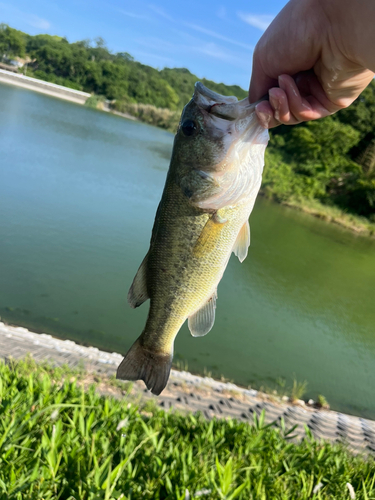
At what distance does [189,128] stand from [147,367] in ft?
3.41

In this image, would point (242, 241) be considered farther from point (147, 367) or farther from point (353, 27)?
point (353, 27)

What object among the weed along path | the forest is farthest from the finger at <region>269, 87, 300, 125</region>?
the forest

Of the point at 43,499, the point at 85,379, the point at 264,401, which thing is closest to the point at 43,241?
the point at 85,379

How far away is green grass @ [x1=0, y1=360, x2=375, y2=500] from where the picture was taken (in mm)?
2049

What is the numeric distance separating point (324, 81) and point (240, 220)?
677 mm

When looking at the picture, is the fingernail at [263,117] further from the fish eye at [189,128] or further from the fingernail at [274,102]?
the fish eye at [189,128]

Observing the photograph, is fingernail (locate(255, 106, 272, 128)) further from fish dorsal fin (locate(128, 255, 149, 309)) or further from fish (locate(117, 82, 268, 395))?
fish dorsal fin (locate(128, 255, 149, 309))

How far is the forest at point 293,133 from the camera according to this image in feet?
98.8

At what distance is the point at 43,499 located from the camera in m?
1.91

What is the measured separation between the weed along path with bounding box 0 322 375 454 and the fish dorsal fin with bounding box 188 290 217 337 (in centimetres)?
225

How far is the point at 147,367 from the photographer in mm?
1688

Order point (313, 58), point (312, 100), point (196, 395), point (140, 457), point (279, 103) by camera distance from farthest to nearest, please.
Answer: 1. point (196, 395)
2. point (140, 457)
3. point (312, 100)
4. point (313, 58)
5. point (279, 103)

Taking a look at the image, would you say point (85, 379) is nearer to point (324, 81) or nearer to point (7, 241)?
point (324, 81)

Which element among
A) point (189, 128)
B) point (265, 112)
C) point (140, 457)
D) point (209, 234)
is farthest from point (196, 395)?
point (265, 112)
